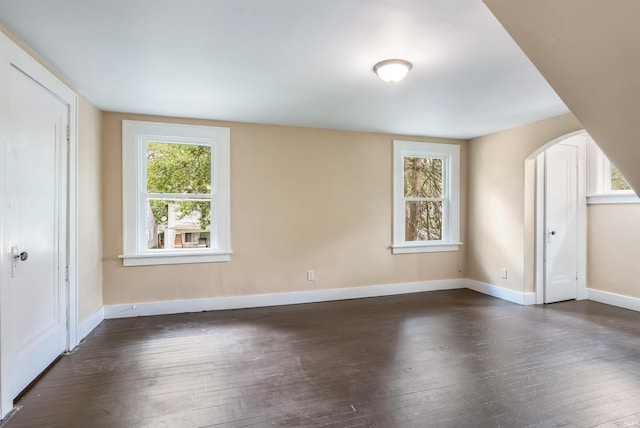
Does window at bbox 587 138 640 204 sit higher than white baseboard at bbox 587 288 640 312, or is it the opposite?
window at bbox 587 138 640 204

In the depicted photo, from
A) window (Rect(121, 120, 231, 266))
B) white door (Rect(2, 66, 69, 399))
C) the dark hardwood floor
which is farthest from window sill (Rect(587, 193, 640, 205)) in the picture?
white door (Rect(2, 66, 69, 399))

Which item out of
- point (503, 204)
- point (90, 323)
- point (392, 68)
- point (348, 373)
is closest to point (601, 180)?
point (503, 204)

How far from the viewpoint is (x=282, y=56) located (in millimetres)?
2420

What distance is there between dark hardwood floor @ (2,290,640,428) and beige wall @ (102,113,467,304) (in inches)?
19.1

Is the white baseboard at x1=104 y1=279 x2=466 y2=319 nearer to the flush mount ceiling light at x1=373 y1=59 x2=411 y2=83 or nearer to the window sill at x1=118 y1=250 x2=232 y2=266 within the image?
the window sill at x1=118 y1=250 x2=232 y2=266

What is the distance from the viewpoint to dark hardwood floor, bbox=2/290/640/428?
202 cm

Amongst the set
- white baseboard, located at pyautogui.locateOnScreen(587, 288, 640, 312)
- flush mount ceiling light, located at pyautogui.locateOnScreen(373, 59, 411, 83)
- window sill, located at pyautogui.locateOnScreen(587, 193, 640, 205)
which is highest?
flush mount ceiling light, located at pyautogui.locateOnScreen(373, 59, 411, 83)

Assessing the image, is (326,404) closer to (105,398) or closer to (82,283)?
(105,398)

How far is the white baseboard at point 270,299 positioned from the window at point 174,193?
501 millimetres

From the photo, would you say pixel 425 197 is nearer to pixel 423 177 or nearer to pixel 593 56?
pixel 423 177

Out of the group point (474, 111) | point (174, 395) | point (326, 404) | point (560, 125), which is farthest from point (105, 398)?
point (560, 125)

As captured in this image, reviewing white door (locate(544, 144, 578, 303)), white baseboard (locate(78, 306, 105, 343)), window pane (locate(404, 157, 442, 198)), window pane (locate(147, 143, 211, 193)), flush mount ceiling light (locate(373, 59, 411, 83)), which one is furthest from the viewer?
window pane (locate(404, 157, 442, 198))

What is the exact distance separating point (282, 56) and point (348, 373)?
2.37m

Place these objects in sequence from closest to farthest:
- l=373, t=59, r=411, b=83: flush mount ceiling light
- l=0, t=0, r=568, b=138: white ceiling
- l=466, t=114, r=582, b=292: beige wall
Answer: l=0, t=0, r=568, b=138: white ceiling → l=373, t=59, r=411, b=83: flush mount ceiling light → l=466, t=114, r=582, b=292: beige wall
